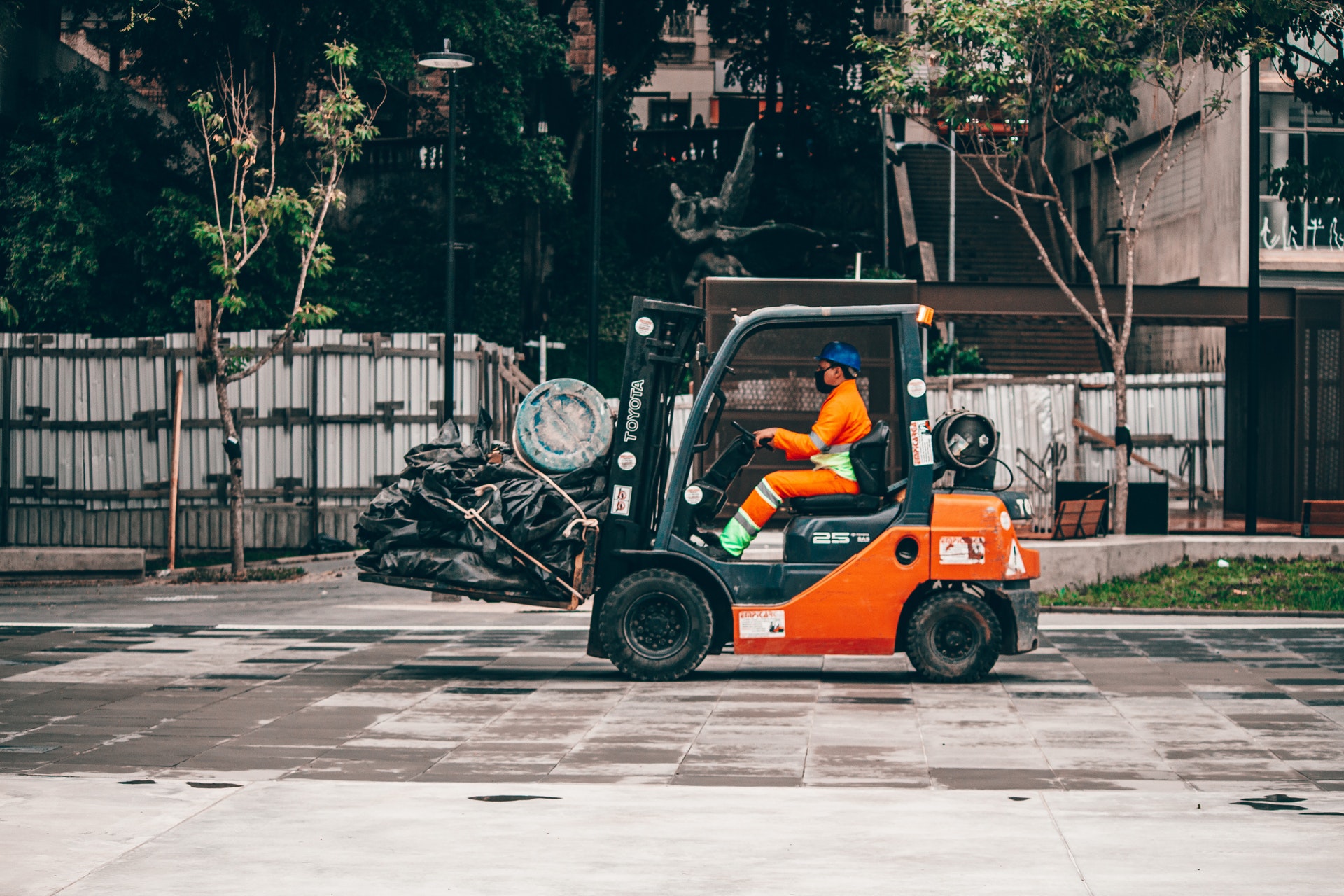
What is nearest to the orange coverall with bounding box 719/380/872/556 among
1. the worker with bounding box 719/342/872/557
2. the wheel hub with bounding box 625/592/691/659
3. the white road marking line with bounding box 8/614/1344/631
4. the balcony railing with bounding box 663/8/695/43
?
the worker with bounding box 719/342/872/557

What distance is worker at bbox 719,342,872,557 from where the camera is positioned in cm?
1038

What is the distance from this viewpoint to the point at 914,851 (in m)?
6.12

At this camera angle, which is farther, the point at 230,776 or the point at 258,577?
the point at 258,577

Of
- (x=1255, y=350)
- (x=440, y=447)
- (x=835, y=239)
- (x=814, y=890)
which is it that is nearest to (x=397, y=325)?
(x=835, y=239)

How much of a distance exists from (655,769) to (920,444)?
3.61m

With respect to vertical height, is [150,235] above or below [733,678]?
above

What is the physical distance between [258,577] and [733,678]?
9240 mm

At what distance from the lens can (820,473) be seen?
10.6 metres

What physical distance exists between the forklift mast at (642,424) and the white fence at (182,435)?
1057 cm

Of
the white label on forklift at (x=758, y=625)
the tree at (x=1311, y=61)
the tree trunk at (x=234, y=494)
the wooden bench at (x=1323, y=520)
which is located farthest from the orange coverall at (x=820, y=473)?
the wooden bench at (x=1323, y=520)

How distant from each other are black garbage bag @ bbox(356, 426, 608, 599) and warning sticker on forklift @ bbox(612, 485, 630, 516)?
207 millimetres

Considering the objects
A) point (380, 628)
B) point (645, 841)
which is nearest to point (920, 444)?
point (645, 841)

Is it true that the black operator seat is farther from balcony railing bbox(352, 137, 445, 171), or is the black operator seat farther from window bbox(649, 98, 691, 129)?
window bbox(649, 98, 691, 129)

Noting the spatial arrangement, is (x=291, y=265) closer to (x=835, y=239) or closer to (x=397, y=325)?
(x=397, y=325)
